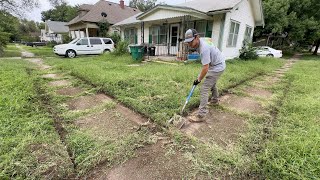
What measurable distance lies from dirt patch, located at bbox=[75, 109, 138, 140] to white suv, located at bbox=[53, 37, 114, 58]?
1132cm

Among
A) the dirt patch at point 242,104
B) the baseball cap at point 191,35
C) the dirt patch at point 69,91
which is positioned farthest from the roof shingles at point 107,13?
the baseball cap at point 191,35

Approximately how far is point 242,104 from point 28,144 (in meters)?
3.95

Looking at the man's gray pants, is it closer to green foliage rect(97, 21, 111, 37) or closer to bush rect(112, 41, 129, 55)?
bush rect(112, 41, 129, 55)

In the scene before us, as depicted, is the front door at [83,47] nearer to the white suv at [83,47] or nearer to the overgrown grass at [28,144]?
the white suv at [83,47]

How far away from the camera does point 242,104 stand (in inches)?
156

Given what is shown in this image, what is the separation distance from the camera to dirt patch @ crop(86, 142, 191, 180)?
191 centimetres

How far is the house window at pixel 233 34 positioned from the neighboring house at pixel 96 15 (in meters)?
15.1

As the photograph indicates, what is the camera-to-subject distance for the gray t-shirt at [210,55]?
2.85 meters

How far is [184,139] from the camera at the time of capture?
2.53 meters

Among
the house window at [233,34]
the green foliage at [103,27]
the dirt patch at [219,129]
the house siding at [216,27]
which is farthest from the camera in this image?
the green foliage at [103,27]

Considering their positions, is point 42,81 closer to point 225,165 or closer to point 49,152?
point 49,152

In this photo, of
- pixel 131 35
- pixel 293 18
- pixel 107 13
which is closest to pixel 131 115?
pixel 131 35

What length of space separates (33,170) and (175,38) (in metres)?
11.3

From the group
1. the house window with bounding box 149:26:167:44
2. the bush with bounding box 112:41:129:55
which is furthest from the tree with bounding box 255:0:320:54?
the bush with bounding box 112:41:129:55
